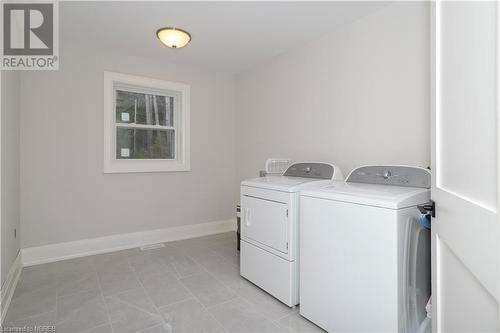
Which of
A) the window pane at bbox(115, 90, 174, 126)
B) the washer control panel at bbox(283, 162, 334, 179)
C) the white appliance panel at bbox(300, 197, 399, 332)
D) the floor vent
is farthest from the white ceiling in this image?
the floor vent

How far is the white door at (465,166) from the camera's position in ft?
2.07

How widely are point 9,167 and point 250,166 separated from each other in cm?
251

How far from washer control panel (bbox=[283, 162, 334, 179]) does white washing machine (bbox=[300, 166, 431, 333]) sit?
1.88 feet

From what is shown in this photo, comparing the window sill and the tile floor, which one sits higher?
the window sill

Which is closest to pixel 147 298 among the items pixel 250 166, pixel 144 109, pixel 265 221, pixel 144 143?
pixel 265 221

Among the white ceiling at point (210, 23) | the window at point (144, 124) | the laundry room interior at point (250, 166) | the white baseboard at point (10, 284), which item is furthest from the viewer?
the window at point (144, 124)

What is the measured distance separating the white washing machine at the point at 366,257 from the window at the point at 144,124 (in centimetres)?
226

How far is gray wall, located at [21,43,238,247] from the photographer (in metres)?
2.64

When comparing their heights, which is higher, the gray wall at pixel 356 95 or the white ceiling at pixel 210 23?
the white ceiling at pixel 210 23

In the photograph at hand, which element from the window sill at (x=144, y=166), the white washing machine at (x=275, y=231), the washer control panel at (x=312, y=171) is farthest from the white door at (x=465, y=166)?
the window sill at (x=144, y=166)

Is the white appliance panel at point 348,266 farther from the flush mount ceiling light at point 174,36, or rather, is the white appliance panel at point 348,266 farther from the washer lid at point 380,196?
the flush mount ceiling light at point 174,36

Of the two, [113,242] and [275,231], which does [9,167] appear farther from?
[275,231]

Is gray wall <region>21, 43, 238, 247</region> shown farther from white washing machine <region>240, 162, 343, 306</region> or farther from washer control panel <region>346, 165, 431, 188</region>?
washer control panel <region>346, 165, 431, 188</region>

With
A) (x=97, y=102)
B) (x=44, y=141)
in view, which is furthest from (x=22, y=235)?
(x=97, y=102)
